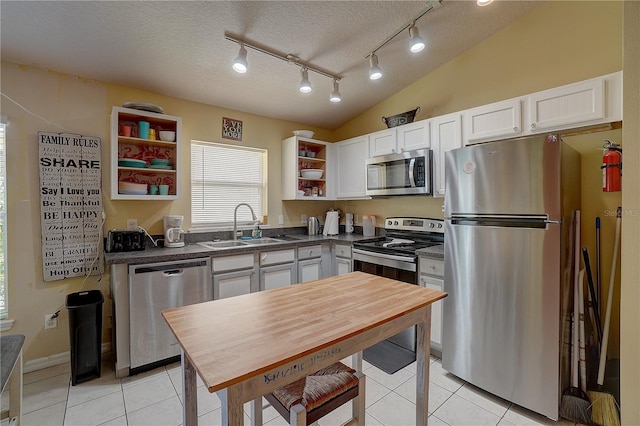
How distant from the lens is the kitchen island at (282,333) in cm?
85

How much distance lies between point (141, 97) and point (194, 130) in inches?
20.9

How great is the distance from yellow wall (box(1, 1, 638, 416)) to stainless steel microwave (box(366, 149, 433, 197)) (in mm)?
685

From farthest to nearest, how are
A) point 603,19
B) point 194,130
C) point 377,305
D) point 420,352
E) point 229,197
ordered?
point 229,197, point 194,130, point 603,19, point 420,352, point 377,305

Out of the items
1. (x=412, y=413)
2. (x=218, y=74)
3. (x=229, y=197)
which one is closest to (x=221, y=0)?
(x=218, y=74)

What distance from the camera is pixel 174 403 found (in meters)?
1.94

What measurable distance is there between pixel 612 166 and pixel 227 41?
2891mm

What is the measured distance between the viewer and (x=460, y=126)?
2494 millimetres

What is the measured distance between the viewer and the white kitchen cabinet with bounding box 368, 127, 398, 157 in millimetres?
3051

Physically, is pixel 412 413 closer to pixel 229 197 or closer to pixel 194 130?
pixel 229 197

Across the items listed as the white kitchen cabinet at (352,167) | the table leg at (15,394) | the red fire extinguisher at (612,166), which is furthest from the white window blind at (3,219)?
the red fire extinguisher at (612,166)

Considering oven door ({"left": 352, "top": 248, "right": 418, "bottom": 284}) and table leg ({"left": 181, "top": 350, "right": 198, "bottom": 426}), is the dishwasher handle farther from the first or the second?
oven door ({"left": 352, "top": 248, "right": 418, "bottom": 284})

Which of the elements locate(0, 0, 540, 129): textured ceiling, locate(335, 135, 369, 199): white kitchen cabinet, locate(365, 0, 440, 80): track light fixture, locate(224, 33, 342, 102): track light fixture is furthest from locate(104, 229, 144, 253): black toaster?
locate(365, 0, 440, 80): track light fixture

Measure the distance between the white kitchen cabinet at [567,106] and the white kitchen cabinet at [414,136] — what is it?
832 millimetres

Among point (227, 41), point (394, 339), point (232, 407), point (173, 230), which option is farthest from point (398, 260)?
point (227, 41)
